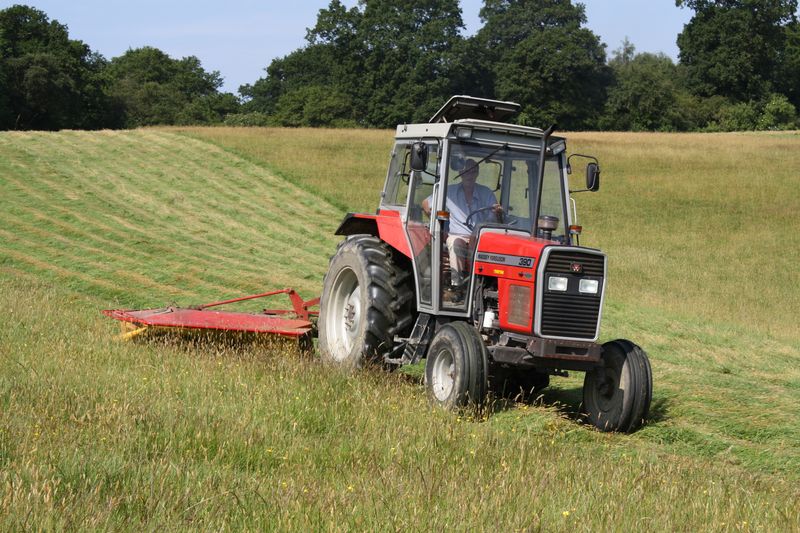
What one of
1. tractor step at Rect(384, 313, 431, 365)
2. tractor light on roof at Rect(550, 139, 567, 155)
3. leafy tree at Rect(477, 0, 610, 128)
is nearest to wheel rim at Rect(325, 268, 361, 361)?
tractor step at Rect(384, 313, 431, 365)

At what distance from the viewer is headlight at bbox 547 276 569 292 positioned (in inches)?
282

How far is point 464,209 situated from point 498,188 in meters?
0.37

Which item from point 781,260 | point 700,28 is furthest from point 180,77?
point 781,260

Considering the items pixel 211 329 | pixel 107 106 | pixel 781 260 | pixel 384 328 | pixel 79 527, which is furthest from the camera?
pixel 107 106

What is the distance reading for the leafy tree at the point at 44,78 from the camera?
5300 cm

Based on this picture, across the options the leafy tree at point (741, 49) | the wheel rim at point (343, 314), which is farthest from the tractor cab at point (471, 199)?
the leafy tree at point (741, 49)

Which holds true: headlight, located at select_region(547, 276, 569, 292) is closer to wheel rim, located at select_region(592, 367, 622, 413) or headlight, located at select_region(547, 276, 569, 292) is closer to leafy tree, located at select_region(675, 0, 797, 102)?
wheel rim, located at select_region(592, 367, 622, 413)

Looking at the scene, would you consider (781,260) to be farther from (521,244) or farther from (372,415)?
(372,415)

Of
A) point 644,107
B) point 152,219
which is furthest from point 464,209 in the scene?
point 644,107

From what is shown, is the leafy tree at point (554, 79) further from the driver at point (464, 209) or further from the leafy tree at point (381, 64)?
the driver at point (464, 209)

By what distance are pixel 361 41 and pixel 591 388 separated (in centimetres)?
6634

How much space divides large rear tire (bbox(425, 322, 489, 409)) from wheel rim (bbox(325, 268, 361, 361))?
158 centimetres

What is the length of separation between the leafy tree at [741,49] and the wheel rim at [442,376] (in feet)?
220

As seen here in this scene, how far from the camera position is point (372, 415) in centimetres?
638
